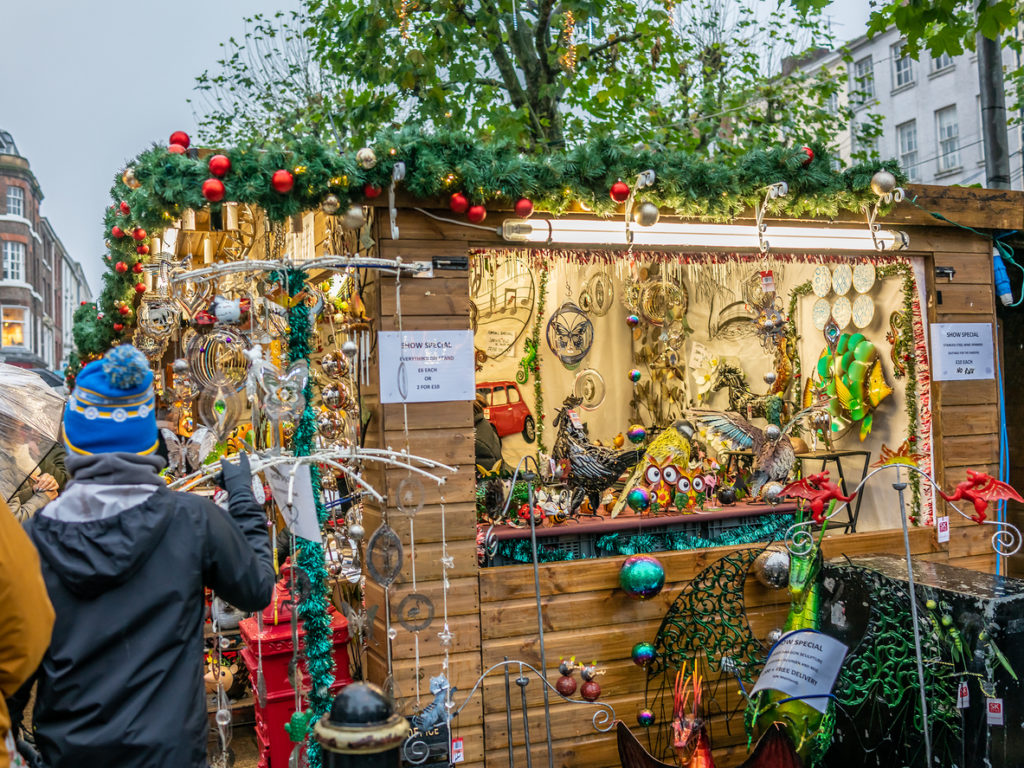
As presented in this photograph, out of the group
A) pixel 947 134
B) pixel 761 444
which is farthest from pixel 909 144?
pixel 761 444

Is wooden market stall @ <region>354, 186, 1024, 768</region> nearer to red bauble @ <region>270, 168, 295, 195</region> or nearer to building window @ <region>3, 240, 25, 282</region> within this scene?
red bauble @ <region>270, 168, 295, 195</region>

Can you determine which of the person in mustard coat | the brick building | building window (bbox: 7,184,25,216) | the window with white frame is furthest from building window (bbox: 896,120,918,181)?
building window (bbox: 7,184,25,216)

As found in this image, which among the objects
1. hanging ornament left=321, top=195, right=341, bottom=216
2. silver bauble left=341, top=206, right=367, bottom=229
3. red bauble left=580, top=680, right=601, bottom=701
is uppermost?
hanging ornament left=321, top=195, right=341, bottom=216

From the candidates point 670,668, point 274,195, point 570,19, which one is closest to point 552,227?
point 274,195

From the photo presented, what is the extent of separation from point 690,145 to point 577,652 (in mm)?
8426

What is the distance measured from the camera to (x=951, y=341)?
17.9 feet

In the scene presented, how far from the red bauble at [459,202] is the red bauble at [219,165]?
3.31ft

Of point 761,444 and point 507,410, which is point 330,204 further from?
point 761,444

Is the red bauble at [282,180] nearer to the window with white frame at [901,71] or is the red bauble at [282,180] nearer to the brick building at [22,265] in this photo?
the window with white frame at [901,71]

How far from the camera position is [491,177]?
4.20m

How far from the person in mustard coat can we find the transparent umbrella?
3.23 meters

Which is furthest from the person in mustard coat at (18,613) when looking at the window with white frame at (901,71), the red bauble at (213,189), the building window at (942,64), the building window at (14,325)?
the building window at (14,325)

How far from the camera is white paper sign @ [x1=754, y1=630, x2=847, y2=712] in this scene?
3.77m

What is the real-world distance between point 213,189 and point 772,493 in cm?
360
